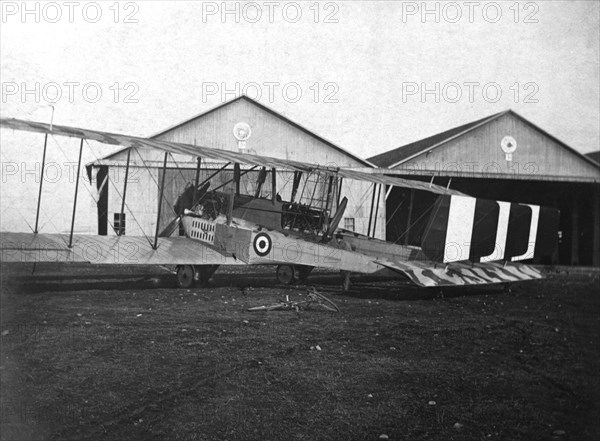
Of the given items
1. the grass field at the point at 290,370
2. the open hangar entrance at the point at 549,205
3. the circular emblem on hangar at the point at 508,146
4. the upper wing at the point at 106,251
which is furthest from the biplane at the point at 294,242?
the open hangar entrance at the point at 549,205

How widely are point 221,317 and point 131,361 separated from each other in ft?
8.24

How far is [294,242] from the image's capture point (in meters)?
10.8

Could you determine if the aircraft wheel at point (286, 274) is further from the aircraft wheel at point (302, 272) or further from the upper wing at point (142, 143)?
the upper wing at point (142, 143)

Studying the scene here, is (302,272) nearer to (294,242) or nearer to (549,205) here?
(294,242)

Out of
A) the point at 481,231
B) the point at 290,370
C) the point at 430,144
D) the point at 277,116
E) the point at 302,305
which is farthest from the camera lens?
the point at 430,144

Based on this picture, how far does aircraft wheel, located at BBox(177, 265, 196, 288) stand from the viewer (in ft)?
35.3

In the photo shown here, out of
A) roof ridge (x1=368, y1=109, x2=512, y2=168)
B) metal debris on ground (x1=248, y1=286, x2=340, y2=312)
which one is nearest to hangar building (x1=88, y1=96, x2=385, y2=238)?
roof ridge (x1=368, y1=109, x2=512, y2=168)

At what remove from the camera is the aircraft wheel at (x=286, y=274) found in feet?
38.7

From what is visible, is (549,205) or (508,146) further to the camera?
(549,205)

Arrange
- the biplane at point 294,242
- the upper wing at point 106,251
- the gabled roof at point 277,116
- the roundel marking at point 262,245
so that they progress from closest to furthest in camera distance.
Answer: the upper wing at point 106,251 < the biplane at point 294,242 < the roundel marking at point 262,245 < the gabled roof at point 277,116

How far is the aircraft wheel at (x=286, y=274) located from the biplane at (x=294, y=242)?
0.02 meters

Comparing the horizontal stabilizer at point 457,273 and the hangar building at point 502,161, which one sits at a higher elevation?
the hangar building at point 502,161

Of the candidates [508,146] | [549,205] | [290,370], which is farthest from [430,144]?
[290,370]

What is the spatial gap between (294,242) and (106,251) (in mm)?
3518
